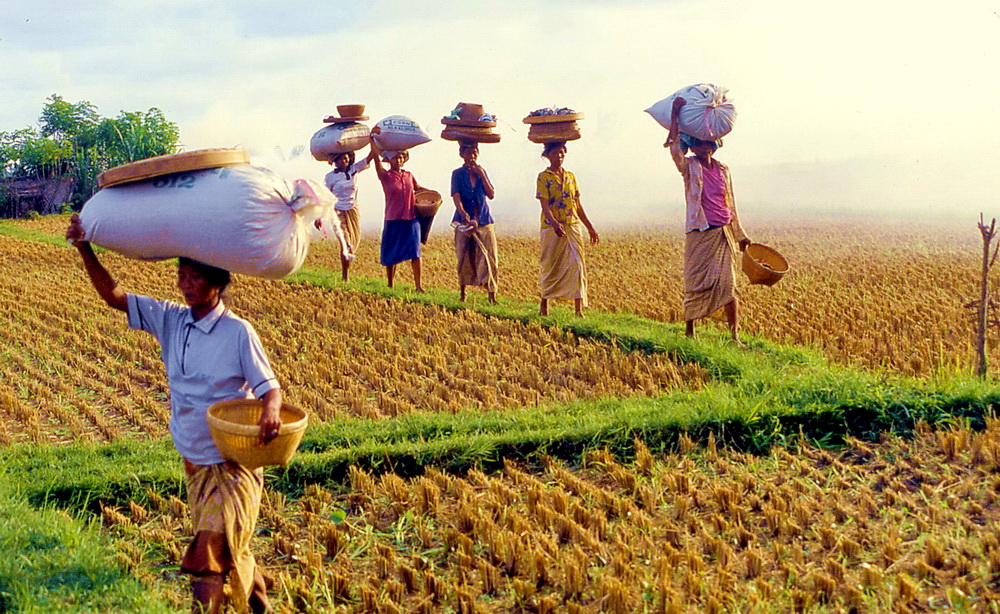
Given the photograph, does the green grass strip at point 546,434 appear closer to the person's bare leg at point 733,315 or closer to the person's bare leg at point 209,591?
the person's bare leg at point 209,591

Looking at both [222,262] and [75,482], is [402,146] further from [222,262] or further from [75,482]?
[222,262]

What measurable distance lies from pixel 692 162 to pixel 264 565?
197 inches

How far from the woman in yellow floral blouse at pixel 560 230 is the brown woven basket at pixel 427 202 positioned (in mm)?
2099

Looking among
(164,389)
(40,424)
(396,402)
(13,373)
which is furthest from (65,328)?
(396,402)

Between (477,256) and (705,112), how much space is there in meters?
3.35

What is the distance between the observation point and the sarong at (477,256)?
9969 millimetres

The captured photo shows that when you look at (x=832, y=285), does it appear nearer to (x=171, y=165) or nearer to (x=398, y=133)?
(x=398, y=133)

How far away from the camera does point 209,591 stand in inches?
132

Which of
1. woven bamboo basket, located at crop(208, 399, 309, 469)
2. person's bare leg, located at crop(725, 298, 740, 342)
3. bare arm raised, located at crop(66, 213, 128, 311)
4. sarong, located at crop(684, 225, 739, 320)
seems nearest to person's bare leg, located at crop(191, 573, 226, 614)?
woven bamboo basket, located at crop(208, 399, 309, 469)

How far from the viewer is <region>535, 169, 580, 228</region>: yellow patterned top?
354 inches

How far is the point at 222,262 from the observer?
3.36 m

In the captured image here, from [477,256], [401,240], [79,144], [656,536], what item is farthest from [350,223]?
[79,144]

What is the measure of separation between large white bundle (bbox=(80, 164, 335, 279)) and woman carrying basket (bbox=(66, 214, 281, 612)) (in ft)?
0.37

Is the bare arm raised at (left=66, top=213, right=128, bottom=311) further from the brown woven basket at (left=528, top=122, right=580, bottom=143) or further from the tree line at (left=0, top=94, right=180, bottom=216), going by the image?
the tree line at (left=0, top=94, right=180, bottom=216)
